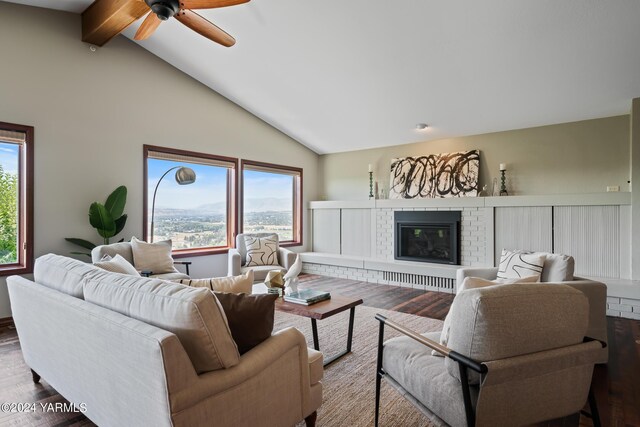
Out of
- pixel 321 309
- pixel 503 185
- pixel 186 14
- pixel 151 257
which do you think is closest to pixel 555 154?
pixel 503 185

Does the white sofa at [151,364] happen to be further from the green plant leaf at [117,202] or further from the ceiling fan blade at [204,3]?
the green plant leaf at [117,202]

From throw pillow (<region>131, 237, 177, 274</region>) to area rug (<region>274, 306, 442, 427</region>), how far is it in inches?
57.1

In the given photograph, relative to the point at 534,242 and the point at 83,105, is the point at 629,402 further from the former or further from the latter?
the point at 83,105

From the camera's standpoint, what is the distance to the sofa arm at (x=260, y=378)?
121 centimetres

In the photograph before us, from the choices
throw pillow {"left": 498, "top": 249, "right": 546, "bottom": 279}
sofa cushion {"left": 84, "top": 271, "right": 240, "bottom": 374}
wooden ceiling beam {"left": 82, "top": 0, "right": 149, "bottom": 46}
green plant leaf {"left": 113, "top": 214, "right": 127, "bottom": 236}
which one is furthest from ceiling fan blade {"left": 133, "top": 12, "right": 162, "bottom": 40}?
throw pillow {"left": 498, "top": 249, "right": 546, "bottom": 279}

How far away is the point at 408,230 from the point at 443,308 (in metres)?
1.76

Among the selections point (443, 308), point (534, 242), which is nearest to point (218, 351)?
point (443, 308)

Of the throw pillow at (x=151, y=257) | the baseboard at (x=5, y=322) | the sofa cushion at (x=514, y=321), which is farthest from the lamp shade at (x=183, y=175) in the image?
the sofa cushion at (x=514, y=321)

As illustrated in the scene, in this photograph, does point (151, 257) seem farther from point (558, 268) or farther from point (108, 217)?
point (558, 268)

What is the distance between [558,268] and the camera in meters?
2.92

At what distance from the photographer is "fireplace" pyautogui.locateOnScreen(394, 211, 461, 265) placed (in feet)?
17.4

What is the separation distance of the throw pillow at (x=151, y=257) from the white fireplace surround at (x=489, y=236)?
2.92 meters

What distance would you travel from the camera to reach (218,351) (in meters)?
1.33

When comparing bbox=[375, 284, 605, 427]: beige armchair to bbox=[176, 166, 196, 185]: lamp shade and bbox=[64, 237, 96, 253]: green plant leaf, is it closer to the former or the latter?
bbox=[176, 166, 196, 185]: lamp shade
